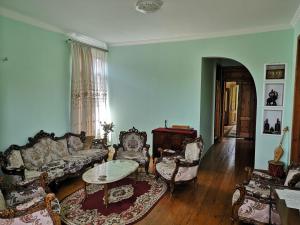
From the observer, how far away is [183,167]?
3693 millimetres

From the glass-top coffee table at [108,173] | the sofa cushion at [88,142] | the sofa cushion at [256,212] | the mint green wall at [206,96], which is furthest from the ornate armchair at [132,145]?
the sofa cushion at [256,212]

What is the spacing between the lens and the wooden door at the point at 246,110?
8.32 metres

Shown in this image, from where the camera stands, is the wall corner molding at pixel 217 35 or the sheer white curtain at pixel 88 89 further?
the sheer white curtain at pixel 88 89

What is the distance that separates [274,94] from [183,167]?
99.9 inches

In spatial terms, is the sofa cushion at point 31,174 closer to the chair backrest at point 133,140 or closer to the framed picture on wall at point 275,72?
the chair backrest at point 133,140

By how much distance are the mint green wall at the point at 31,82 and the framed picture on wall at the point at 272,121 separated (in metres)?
4.27

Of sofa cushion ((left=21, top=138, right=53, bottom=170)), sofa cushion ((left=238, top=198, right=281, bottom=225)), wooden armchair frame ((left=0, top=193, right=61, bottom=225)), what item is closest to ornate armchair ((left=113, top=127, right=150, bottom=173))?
sofa cushion ((left=21, top=138, right=53, bottom=170))

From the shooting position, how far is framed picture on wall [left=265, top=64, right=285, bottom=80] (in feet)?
14.6

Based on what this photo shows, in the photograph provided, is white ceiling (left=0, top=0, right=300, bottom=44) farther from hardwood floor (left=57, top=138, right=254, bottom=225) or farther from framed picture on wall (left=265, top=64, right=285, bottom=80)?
hardwood floor (left=57, top=138, right=254, bottom=225)

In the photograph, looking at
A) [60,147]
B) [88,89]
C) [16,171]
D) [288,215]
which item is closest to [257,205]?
[288,215]

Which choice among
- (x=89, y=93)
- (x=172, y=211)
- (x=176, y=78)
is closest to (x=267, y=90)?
(x=176, y=78)

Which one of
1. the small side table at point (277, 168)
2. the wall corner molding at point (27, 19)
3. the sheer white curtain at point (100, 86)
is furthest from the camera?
the sheer white curtain at point (100, 86)

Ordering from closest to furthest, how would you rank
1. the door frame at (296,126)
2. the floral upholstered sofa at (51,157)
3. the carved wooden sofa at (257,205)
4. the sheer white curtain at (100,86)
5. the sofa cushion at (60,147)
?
the carved wooden sofa at (257,205)
the floral upholstered sofa at (51,157)
the door frame at (296,126)
the sofa cushion at (60,147)
the sheer white curtain at (100,86)

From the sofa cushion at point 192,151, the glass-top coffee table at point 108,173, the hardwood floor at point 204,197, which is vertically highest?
the sofa cushion at point 192,151
